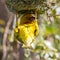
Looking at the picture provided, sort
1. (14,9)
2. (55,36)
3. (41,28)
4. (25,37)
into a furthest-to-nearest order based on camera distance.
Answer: (55,36) < (41,28) < (14,9) < (25,37)

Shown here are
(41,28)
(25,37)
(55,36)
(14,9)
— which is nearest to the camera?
(25,37)

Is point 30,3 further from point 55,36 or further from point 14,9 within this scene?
point 55,36

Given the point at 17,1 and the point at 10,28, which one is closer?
the point at 17,1

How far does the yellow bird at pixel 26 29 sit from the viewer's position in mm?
1615

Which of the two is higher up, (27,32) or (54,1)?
(54,1)

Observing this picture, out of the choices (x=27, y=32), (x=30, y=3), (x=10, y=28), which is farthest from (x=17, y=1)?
(x=10, y=28)

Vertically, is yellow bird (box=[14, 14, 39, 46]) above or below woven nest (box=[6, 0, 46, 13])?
below

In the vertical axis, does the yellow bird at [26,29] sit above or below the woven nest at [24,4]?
below

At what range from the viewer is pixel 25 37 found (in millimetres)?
1604

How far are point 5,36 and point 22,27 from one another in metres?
1.14

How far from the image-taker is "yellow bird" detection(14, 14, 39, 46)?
63.6 inches

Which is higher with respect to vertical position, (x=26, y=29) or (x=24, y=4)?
(x=24, y=4)

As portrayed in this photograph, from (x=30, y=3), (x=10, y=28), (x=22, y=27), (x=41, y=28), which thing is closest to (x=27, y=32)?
(x=22, y=27)

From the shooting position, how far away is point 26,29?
1.65 metres
